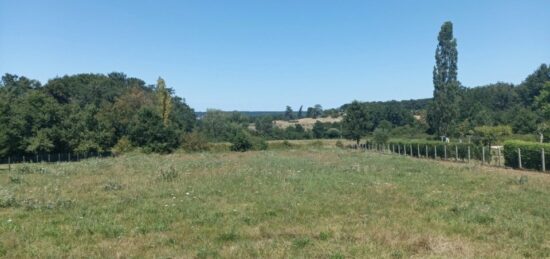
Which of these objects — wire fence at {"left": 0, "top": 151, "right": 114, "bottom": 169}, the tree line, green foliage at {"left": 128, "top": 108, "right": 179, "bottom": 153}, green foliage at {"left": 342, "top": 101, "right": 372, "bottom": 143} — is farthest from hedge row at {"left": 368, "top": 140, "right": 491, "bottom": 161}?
wire fence at {"left": 0, "top": 151, "right": 114, "bottom": 169}

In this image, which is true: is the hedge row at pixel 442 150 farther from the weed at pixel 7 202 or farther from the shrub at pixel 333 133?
the shrub at pixel 333 133

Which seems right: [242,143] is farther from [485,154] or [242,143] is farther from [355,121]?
[485,154]

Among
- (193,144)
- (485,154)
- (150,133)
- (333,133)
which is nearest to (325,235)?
(485,154)

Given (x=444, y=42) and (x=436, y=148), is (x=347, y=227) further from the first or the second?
(x=444, y=42)

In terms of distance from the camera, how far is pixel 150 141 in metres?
64.4

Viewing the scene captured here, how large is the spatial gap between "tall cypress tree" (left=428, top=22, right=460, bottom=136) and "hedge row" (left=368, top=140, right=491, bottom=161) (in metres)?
17.7

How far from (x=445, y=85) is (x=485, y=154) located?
3675 cm

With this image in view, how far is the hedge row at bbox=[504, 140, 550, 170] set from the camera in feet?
85.5

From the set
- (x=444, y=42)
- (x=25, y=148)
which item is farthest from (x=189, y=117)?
(x=444, y=42)

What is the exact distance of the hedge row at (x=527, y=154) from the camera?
2605 centimetres

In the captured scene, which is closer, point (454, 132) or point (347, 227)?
point (347, 227)

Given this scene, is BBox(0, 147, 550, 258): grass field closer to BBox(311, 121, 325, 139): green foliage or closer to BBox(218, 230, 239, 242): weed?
BBox(218, 230, 239, 242): weed

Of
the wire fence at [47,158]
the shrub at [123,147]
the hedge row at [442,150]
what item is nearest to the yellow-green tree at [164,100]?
the shrub at [123,147]

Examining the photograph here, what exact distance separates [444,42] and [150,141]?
161ft
